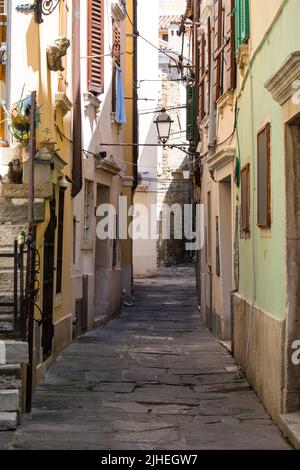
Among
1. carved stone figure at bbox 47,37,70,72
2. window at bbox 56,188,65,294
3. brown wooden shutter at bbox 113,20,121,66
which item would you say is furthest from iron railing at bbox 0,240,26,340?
brown wooden shutter at bbox 113,20,121,66

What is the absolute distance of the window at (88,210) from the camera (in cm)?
1563

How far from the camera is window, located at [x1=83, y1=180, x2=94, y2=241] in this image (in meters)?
15.6

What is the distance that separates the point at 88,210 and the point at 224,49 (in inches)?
175

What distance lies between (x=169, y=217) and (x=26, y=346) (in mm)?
30835

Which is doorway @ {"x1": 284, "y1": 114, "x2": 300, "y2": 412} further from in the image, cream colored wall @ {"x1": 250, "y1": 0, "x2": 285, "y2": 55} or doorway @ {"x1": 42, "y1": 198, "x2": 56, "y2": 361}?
doorway @ {"x1": 42, "y1": 198, "x2": 56, "y2": 361}

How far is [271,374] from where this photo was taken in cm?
806

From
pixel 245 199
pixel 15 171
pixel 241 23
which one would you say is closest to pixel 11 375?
pixel 15 171

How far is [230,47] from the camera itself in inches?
488

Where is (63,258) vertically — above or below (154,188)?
below

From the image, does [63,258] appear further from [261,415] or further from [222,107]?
[261,415]

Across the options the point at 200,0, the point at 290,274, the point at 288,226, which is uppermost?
the point at 200,0

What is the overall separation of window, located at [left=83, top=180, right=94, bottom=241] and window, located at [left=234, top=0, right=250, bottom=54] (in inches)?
207

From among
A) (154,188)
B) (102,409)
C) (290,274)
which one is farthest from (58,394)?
(154,188)

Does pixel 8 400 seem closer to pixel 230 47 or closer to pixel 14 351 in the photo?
pixel 14 351
